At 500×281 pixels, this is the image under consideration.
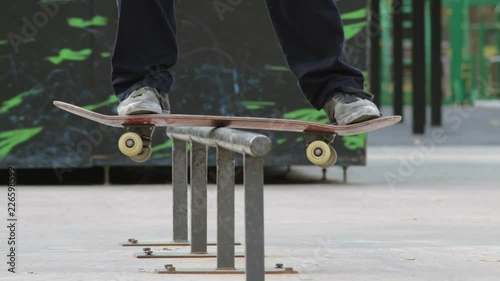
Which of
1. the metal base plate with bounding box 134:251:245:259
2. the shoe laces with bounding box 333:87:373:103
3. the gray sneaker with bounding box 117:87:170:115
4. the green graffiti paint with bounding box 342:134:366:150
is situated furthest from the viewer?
the green graffiti paint with bounding box 342:134:366:150

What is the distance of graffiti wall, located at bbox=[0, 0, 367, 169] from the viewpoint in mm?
9289

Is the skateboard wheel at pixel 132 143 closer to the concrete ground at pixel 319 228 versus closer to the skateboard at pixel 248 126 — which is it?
the skateboard at pixel 248 126

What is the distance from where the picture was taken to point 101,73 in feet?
30.8

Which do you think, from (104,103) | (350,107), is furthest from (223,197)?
(104,103)

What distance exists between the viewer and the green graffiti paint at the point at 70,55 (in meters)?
9.33

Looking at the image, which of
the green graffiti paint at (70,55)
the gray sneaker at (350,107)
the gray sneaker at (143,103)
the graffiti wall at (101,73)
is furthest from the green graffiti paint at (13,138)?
the gray sneaker at (350,107)

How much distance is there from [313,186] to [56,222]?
341 cm

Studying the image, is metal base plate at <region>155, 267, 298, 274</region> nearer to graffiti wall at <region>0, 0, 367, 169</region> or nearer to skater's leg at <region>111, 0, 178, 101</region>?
skater's leg at <region>111, 0, 178, 101</region>

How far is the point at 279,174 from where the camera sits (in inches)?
441

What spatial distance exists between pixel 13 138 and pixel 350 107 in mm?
5783

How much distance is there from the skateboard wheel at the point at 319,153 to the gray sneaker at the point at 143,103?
1.80 feet

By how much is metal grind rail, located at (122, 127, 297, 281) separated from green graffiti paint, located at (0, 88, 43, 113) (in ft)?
13.1

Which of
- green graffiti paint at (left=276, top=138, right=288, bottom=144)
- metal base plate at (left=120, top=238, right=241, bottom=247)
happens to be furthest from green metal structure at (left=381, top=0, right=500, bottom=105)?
metal base plate at (left=120, top=238, right=241, bottom=247)

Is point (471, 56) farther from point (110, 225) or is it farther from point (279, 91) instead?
point (110, 225)
